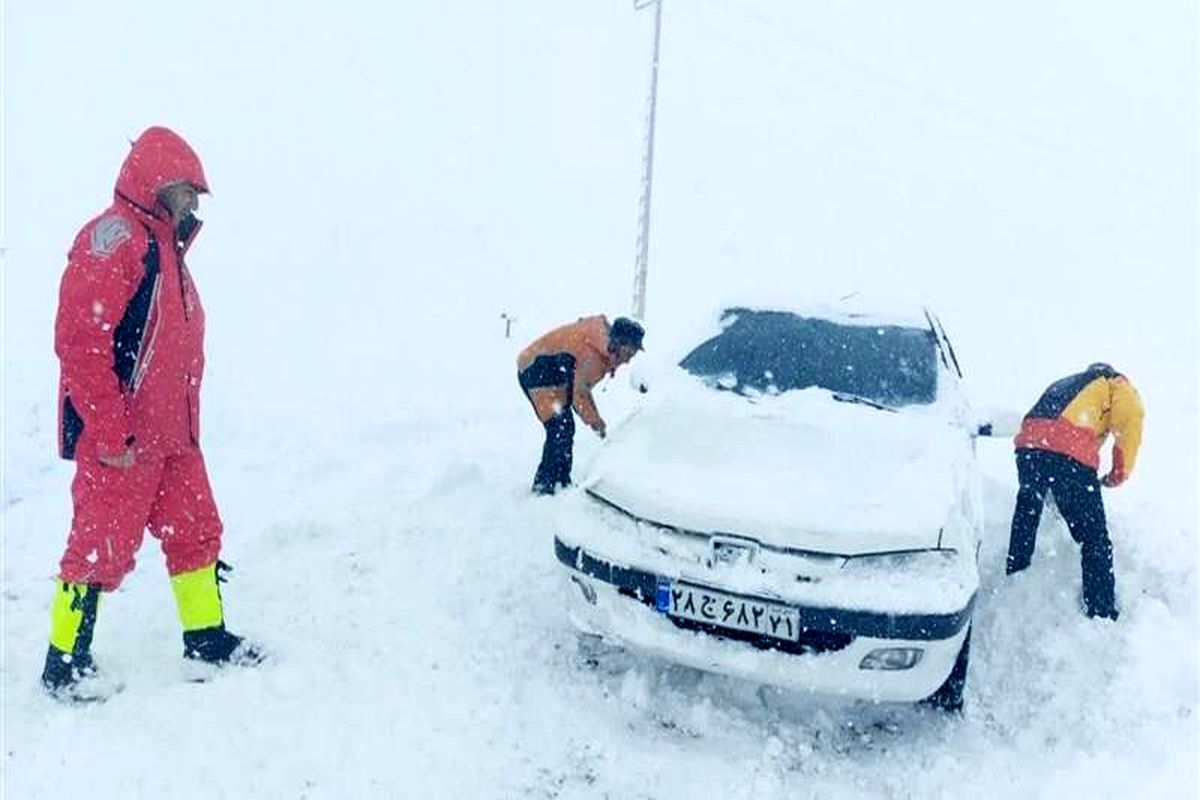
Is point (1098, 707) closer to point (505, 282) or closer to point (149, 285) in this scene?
point (149, 285)

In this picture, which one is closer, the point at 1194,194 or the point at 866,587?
the point at 866,587

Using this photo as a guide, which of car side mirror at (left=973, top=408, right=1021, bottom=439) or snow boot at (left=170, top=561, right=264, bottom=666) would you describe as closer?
snow boot at (left=170, top=561, right=264, bottom=666)

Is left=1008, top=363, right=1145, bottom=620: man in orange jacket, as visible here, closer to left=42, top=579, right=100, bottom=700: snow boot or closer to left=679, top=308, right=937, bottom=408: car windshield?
left=679, top=308, right=937, bottom=408: car windshield

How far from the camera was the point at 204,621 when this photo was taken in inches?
152

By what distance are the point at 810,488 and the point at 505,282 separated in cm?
1235

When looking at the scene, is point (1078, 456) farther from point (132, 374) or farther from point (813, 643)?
point (132, 374)

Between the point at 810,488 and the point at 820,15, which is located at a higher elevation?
the point at 820,15

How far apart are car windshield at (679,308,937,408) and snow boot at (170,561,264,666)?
2425 mm

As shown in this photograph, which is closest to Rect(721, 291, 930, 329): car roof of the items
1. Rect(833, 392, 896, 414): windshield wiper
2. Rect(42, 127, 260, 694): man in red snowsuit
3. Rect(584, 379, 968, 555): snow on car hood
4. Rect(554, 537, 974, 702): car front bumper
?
Rect(833, 392, 896, 414): windshield wiper

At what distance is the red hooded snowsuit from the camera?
11.4 ft

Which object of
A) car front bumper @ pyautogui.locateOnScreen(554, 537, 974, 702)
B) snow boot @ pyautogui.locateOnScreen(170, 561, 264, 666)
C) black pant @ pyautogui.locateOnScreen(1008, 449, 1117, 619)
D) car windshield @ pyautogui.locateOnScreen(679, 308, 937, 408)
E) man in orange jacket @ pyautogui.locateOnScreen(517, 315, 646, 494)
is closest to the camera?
car front bumper @ pyautogui.locateOnScreen(554, 537, 974, 702)

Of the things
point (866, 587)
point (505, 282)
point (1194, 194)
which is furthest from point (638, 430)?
point (1194, 194)

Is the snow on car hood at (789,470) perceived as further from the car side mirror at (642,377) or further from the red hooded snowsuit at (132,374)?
the red hooded snowsuit at (132,374)

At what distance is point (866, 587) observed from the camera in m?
3.45
